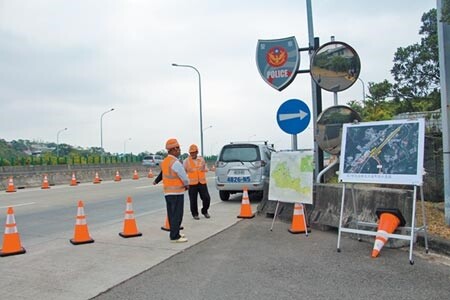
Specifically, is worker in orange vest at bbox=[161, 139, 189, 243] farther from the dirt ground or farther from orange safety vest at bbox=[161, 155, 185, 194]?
the dirt ground

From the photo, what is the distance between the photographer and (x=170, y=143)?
314 inches

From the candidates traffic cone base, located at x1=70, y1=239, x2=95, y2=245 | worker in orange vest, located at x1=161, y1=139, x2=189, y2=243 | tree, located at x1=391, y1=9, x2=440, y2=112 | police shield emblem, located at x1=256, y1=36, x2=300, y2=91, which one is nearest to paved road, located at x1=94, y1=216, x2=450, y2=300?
worker in orange vest, located at x1=161, y1=139, x2=189, y2=243

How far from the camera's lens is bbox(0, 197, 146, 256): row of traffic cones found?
6910 mm

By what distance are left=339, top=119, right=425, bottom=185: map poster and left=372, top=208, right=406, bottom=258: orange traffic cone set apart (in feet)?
1.63

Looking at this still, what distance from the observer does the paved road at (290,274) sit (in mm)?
4742

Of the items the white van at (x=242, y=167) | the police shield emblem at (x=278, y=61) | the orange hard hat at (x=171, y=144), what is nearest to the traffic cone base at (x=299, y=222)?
the orange hard hat at (x=171, y=144)

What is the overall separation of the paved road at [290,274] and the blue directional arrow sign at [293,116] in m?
2.88

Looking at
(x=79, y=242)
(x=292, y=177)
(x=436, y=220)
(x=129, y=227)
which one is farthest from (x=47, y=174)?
(x=436, y=220)

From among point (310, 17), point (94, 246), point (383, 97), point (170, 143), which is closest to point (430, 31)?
point (383, 97)

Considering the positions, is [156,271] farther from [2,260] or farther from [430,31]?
[430,31]

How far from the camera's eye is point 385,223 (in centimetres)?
639

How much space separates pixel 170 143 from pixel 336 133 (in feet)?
11.9

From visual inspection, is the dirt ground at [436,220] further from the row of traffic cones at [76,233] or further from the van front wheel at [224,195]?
the van front wheel at [224,195]

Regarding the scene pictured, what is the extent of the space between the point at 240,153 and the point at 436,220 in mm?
6939
